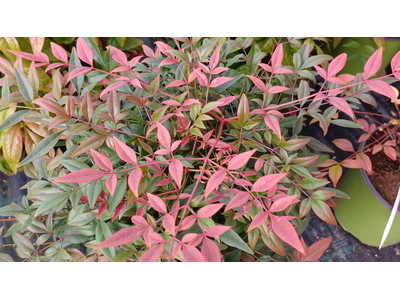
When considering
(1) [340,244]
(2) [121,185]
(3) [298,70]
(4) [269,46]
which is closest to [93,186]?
(2) [121,185]

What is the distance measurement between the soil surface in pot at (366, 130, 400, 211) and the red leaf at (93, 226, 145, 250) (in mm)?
1096

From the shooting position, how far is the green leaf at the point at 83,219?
58 centimetres

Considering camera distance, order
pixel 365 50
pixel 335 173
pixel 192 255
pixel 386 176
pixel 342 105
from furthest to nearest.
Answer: pixel 365 50
pixel 386 176
pixel 335 173
pixel 342 105
pixel 192 255

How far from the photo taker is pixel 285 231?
387mm

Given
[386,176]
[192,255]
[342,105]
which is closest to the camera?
[192,255]

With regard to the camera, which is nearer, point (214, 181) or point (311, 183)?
point (214, 181)

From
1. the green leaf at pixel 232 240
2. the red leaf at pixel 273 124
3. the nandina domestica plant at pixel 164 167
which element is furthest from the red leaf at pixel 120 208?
the red leaf at pixel 273 124

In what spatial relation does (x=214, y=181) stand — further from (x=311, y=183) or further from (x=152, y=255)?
(x=311, y=183)

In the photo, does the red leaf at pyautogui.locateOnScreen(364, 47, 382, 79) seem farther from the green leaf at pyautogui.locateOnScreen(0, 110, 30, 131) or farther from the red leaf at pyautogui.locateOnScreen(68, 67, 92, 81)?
the green leaf at pyautogui.locateOnScreen(0, 110, 30, 131)

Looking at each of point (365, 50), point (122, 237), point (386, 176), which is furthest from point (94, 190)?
point (365, 50)

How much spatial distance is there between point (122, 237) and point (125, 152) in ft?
0.48

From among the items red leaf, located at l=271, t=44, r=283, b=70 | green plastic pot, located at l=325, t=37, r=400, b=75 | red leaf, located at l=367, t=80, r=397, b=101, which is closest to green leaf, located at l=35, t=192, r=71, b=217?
red leaf, located at l=271, t=44, r=283, b=70

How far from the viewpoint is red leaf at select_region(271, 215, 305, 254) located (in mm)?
375

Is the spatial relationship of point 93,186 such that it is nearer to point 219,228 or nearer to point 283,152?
point 219,228
